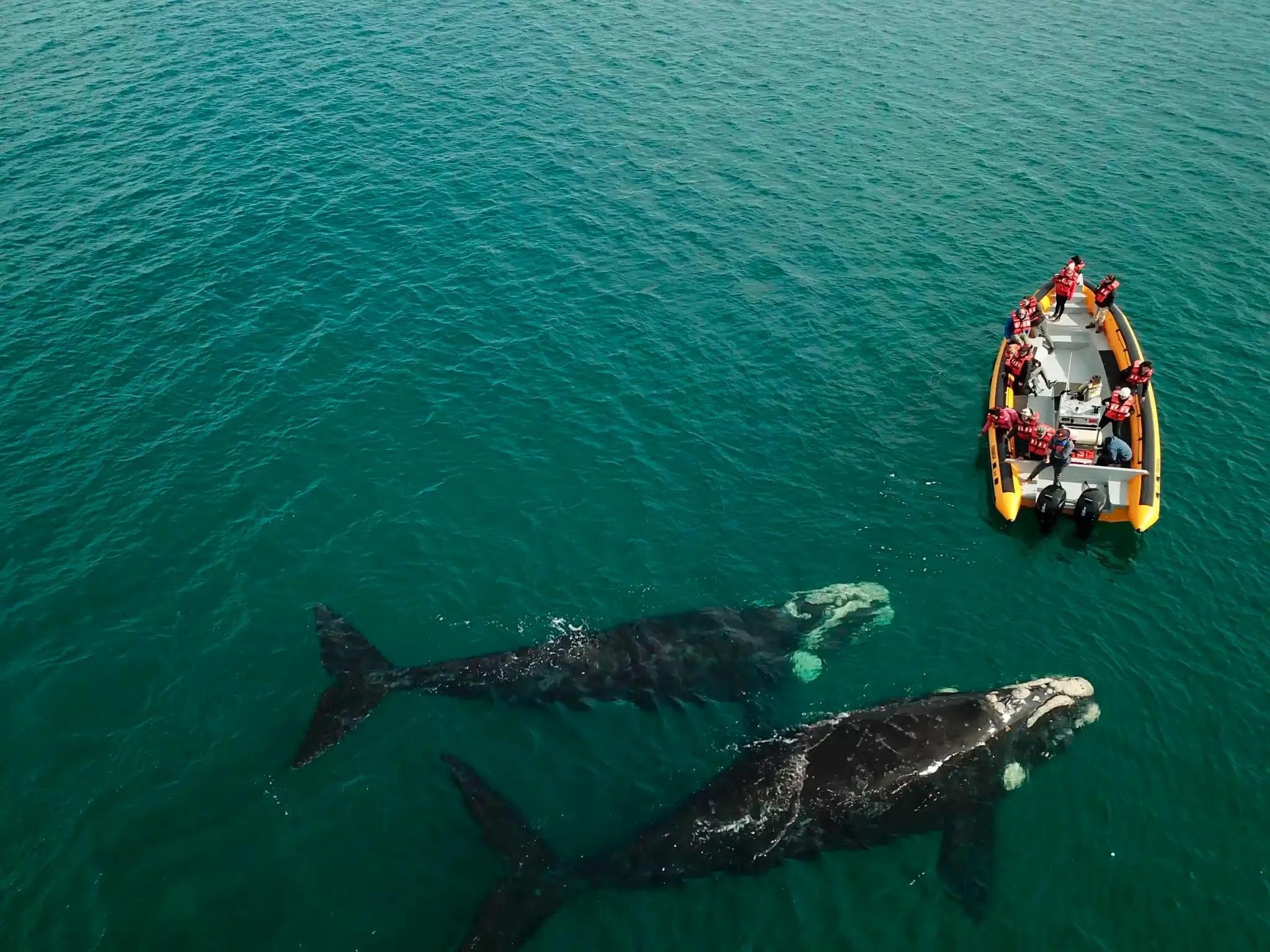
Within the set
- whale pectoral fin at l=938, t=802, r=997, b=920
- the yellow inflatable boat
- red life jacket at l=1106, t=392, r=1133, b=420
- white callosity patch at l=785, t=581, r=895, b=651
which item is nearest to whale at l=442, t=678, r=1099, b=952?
whale pectoral fin at l=938, t=802, r=997, b=920

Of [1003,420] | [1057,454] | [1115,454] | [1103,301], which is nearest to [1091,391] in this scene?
[1115,454]

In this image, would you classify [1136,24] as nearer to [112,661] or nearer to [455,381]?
[455,381]

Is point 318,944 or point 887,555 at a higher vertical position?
point 887,555

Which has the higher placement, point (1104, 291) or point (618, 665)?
point (1104, 291)

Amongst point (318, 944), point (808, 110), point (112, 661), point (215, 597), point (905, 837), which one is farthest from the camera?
point (808, 110)

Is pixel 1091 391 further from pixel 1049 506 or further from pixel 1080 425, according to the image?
pixel 1049 506

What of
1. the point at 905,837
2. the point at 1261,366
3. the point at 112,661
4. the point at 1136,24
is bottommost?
the point at 112,661

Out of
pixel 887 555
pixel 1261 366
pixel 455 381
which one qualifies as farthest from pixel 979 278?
pixel 455 381
